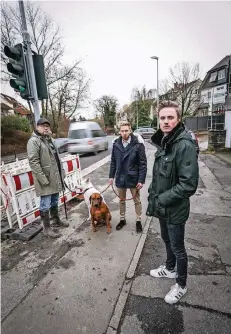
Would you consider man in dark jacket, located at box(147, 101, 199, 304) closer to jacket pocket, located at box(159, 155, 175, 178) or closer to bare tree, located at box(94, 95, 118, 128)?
jacket pocket, located at box(159, 155, 175, 178)

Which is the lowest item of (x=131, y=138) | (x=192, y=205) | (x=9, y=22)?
(x=192, y=205)

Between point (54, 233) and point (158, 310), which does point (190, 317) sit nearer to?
point (158, 310)

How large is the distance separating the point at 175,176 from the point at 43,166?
2525 millimetres

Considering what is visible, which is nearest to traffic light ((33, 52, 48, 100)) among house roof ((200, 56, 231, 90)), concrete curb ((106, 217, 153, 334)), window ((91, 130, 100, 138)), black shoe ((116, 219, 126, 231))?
black shoe ((116, 219, 126, 231))

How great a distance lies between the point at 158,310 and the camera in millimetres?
2285

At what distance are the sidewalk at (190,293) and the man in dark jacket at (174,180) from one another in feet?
0.56

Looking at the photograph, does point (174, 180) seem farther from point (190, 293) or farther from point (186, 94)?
point (186, 94)

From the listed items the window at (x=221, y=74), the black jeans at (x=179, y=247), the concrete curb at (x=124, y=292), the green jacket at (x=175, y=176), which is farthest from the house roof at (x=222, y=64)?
the black jeans at (x=179, y=247)

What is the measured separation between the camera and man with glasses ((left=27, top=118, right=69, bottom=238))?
365cm

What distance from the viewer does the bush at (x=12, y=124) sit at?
22734 millimetres

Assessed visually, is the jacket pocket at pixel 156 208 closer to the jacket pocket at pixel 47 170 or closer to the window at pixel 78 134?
the jacket pocket at pixel 47 170

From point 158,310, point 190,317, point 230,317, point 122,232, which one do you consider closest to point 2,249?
point 122,232

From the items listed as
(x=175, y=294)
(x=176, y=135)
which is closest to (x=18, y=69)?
(x=176, y=135)

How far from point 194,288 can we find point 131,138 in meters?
2.37
